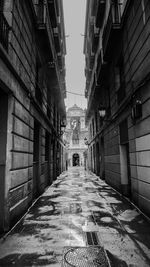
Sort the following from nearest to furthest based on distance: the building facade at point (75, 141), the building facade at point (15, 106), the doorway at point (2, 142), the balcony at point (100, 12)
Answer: the doorway at point (2, 142)
the building facade at point (15, 106)
the balcony at point (100, 12)
the building facade at point (75, 141)

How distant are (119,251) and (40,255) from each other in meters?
1.43

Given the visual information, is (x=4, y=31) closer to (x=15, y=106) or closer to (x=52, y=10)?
(x=15, y=106)

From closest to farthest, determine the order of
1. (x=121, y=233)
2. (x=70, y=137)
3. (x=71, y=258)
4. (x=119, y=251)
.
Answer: (x=71, y=258) → (x=119, y=251) → (x=121, y=233) → (x=70, y=137)

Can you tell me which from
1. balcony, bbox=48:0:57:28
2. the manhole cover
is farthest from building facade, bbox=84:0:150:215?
balcony, bbox=48:0:57:28

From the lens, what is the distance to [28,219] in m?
4.56

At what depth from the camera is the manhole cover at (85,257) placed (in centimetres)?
255

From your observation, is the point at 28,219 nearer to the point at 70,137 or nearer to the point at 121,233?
the point at 121,233

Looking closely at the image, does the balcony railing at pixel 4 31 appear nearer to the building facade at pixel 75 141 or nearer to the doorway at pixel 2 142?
the doorway at pixel 2 142

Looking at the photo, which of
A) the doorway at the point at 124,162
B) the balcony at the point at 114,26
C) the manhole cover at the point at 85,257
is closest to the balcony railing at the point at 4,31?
the balcony at the point at 114,26

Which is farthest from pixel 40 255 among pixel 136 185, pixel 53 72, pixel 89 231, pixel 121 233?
pixel 53 72

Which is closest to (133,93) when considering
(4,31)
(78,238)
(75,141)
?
(4,31)

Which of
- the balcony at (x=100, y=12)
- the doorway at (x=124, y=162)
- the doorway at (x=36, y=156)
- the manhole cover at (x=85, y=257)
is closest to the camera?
the manhole cover at (x=85, y=257)

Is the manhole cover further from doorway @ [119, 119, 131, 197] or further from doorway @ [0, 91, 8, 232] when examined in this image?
doorway @ [119, 119, 131, 197]

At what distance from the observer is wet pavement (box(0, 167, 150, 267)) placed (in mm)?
2664
